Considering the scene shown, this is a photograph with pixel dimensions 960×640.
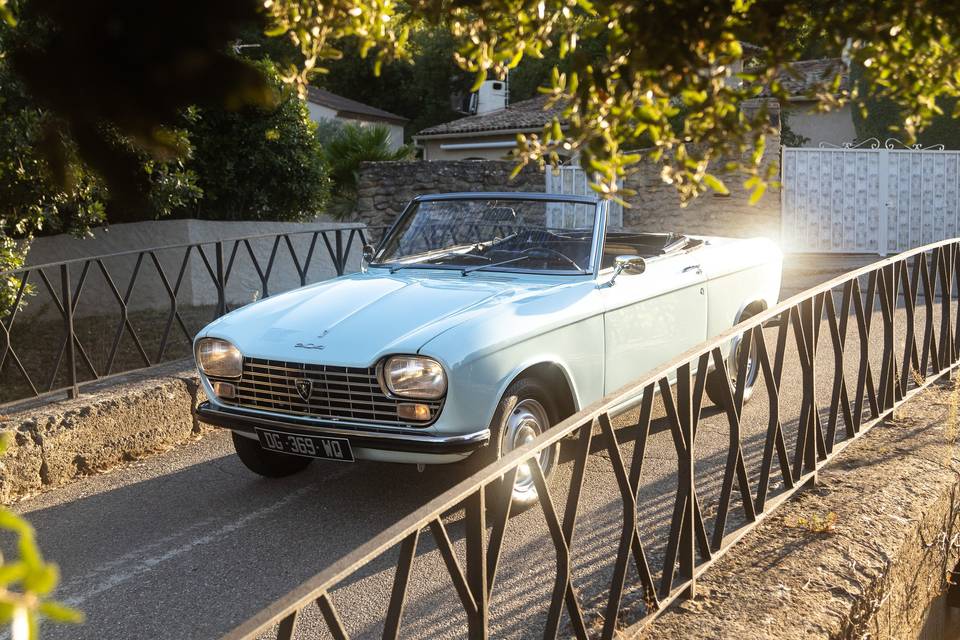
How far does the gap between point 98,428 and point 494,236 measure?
271 cm

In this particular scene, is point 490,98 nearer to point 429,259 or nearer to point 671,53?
point 429,259

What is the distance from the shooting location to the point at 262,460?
578 cm

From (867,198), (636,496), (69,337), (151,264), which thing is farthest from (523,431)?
(867,198)

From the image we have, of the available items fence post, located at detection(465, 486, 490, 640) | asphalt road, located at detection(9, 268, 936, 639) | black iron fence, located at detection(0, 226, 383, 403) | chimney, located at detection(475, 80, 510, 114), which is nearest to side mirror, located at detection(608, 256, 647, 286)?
asphalt road, located at detection(9, 268, 936, 639)

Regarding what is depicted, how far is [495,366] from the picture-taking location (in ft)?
16.0

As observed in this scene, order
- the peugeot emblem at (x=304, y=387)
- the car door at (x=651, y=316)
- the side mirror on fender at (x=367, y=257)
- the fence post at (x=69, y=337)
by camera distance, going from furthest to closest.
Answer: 1. the side mirror on fender at (x=367, y=257)
2. the fence post at (x=69, y=337)
3. the car door at (x=651, y=316)
4. the peugeot emblem at (x=304, y=387)

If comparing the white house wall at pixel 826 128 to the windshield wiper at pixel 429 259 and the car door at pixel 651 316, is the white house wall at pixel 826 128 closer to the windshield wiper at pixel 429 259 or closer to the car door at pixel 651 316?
the car door at pixel 651 316

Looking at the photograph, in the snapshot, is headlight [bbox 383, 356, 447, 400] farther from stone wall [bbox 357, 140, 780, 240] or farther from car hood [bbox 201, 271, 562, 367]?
stone wall [bbox 357, 140, 780, 240]

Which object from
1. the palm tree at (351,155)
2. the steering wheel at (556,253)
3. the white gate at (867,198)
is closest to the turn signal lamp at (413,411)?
the steering wheel at (556,253)

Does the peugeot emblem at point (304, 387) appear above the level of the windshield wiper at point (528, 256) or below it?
below

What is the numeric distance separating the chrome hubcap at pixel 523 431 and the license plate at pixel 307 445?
0.78 metres

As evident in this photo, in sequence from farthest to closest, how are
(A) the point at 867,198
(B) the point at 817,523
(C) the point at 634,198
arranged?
(A) the point at 867,198 → (C) the point at 634,198 → (B) the point at 817,523

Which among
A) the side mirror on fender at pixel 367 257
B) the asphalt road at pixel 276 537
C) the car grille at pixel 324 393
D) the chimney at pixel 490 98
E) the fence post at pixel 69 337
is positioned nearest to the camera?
the asphalt road at pixel 276 537

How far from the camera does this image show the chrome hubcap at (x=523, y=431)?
505 centimetres
